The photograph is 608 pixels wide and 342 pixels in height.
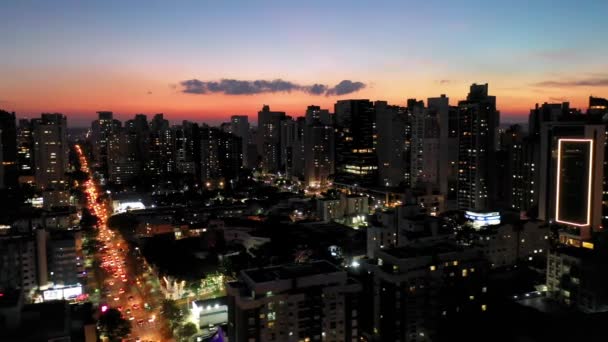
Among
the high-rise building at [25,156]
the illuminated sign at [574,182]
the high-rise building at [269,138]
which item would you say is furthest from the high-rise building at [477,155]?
the high-rise building at [25,156]

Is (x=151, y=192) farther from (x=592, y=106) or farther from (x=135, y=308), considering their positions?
(x=592, y=106)

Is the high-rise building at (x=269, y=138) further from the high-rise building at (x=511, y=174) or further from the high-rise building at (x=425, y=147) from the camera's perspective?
the high-rise building at (x=511, y=174)

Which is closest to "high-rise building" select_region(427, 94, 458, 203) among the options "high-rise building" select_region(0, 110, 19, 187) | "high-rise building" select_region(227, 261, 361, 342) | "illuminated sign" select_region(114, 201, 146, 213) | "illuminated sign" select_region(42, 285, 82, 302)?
"illuminated sign" select_region(114, 201, 146, 213)

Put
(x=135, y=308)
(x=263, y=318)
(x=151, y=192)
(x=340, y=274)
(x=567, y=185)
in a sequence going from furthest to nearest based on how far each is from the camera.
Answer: (x=151, y=192), (x=567, y=185), (x=135, y=308), (x=340, y=274), (x=263, y=318)

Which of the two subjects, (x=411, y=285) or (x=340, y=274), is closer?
(x=340, y=274)

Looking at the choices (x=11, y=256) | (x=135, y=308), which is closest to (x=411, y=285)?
(x=135, y=308)

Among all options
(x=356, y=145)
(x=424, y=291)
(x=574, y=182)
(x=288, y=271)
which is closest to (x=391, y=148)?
(x=356, y=145)

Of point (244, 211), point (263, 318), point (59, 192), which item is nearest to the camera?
point (263, 318)
